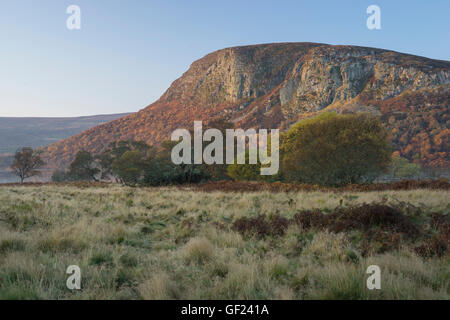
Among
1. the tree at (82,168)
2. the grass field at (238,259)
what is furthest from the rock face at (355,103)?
the grass field at (238,259)

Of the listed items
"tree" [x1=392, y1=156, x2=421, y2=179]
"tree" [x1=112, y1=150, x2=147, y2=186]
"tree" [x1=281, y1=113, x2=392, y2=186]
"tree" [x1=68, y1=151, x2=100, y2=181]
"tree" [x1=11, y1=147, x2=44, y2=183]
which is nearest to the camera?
"tree" [x1=281, y1=113, x2=392, y2=186]

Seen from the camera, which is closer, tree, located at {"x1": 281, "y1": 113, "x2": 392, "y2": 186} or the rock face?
tree, located at {"x1": 281, "y1": 113, "x2": 392, "y2": 186}

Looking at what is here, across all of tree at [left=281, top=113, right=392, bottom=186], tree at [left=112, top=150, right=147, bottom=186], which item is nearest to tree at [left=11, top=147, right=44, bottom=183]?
tree at [left=112, top=150, right=147, bottom=186]

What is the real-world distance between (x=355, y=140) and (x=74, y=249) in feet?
79.4

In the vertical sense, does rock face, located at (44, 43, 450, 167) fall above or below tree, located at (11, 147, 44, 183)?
above

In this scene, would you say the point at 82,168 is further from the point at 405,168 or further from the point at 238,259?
the point at 405,168

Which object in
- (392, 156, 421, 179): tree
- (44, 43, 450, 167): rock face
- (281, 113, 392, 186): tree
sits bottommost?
(392, 156, 421, 179): tree

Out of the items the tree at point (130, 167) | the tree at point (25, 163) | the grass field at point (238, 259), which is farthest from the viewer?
the tree at point (25, 163)

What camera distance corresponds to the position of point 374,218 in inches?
269

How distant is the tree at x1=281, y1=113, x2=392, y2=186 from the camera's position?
78.8ft

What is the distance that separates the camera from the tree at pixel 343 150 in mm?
24016

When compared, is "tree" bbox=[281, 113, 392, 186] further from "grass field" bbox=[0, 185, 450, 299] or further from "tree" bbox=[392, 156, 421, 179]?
"tree" bbox=[392, 156, 421, 179]

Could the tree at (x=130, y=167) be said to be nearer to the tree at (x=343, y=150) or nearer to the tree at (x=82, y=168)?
the tree at (x=82, y=168)

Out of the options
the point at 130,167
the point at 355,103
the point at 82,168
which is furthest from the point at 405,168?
the point at 82,168
